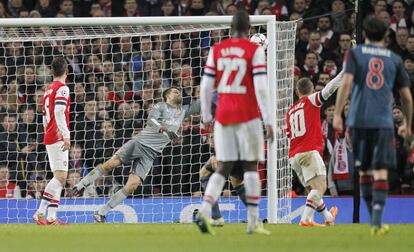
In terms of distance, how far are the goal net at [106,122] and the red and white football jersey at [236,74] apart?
548cm

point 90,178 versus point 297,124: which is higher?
point 297,124

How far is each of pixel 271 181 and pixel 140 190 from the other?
11.0ft

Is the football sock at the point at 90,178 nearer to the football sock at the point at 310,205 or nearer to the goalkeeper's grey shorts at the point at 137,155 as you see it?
the goalkeeper's grey shorts at the point at 137,155

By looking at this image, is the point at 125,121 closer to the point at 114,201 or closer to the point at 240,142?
the point at 114,201

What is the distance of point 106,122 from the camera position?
58.4 feet

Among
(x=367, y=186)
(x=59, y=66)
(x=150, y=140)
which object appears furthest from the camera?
(x=150, y=140)

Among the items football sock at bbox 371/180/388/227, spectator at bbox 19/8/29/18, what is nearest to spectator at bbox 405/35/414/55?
spectator at bbox 19/8/29/18

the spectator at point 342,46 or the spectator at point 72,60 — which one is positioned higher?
the spectator at point 342,46

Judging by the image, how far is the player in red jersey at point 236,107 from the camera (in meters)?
11.4

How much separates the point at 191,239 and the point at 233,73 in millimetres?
1718

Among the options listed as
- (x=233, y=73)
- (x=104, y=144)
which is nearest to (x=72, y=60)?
(x=104, y=144)

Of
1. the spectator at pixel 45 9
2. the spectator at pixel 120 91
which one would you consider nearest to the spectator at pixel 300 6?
the spectator at pixel 120 91

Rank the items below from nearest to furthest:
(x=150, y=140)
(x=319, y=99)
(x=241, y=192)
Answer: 1. (x=241, y=192)
2. (x=319, y=99)
3. (x=150, y=140)

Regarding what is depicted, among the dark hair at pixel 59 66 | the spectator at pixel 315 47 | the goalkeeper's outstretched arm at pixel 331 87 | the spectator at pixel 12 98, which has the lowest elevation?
the spectator at pixel 12 98
